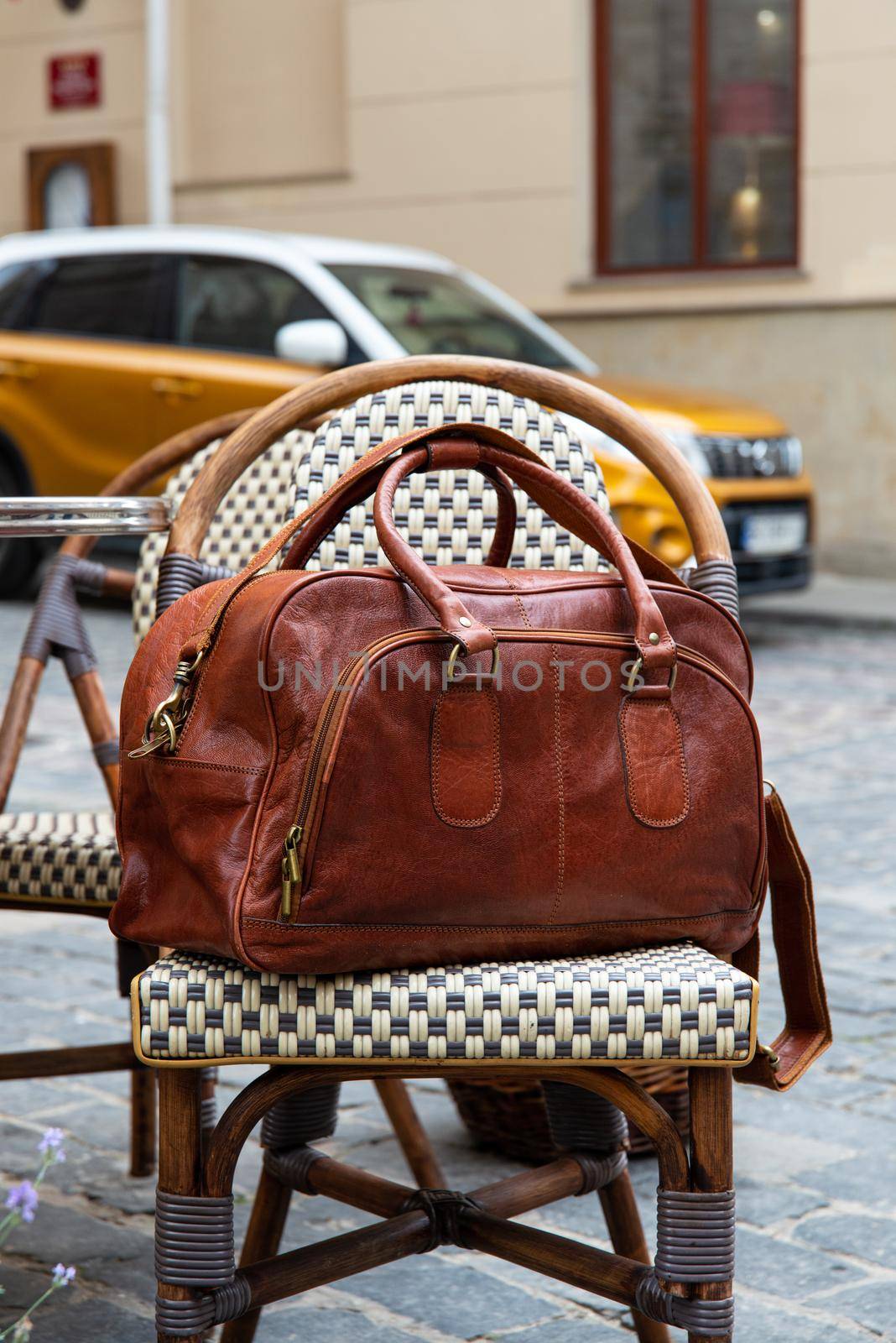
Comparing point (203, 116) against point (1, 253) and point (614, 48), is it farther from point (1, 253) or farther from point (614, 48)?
point (1, 253)

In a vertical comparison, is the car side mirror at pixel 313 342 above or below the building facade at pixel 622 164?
below

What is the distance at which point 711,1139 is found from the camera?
181cm

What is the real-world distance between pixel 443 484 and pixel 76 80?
40.1ft

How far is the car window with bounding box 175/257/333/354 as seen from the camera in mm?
8539

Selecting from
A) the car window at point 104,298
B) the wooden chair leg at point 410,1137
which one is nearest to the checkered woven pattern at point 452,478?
the wooden chair leg at point 410,1137

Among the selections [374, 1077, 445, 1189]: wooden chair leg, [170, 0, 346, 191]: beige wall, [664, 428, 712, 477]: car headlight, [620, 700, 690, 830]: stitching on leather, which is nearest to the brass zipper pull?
[620, 700, 690, 830]: stitching on leather

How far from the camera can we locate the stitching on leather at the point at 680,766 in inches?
70.1

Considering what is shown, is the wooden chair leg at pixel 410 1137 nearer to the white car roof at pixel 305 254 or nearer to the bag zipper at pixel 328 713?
the bag zipper at pixel 328 713

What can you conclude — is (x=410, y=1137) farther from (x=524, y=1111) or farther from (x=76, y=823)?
(x=76, y=823)

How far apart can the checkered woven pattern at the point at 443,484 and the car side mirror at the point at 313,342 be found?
5.60 meters

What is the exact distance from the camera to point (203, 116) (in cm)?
1320

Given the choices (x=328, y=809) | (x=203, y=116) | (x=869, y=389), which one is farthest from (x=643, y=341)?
(x=328, y=809)

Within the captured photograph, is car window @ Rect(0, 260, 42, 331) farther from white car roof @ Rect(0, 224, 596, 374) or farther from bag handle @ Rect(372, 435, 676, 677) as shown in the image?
bag handle @ Rect(372, 435, 676, 677)

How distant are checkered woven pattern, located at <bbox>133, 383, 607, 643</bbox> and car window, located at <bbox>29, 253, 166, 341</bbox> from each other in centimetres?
679
